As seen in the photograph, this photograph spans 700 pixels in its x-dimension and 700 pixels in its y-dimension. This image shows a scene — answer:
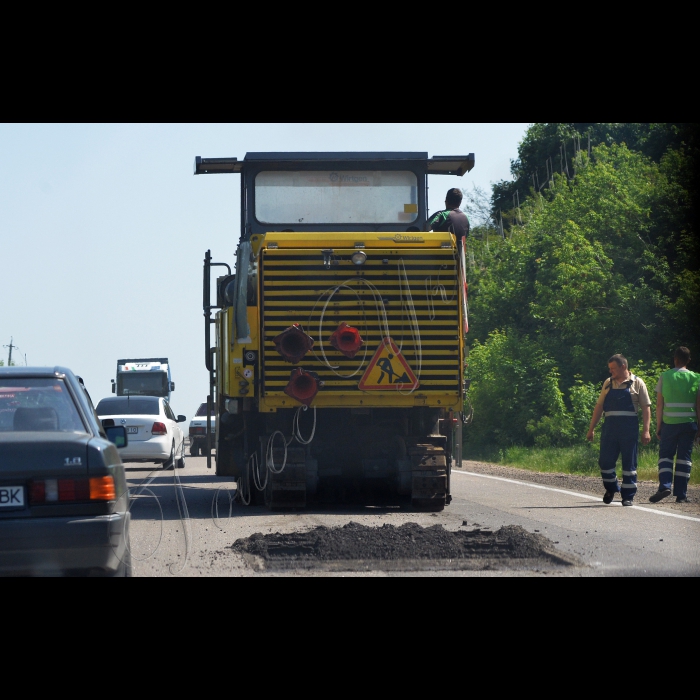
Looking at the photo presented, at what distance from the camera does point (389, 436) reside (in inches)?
556

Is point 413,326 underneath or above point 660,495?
above

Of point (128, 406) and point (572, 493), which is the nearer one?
point (572, 493)

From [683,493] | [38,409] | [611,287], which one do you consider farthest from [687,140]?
[38,409]

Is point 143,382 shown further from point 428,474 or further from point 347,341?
point 428,474

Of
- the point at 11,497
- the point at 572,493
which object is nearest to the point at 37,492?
the point at 11,497

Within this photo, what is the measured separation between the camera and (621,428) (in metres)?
14.7

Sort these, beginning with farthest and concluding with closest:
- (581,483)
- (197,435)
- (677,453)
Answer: (197,435) → (581,483) → (677,453)

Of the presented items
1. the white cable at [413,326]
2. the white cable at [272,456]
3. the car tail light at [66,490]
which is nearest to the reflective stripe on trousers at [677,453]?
the white cable at [413,326]

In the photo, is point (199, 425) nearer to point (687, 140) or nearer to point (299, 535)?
point (687, 140)

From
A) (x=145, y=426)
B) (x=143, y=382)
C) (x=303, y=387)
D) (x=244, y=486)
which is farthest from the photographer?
(x=143, y=382)

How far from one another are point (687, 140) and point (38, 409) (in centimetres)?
3463

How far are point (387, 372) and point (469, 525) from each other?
7.50 ft

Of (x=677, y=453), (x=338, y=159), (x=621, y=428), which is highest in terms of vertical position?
(x=338, y=159)
